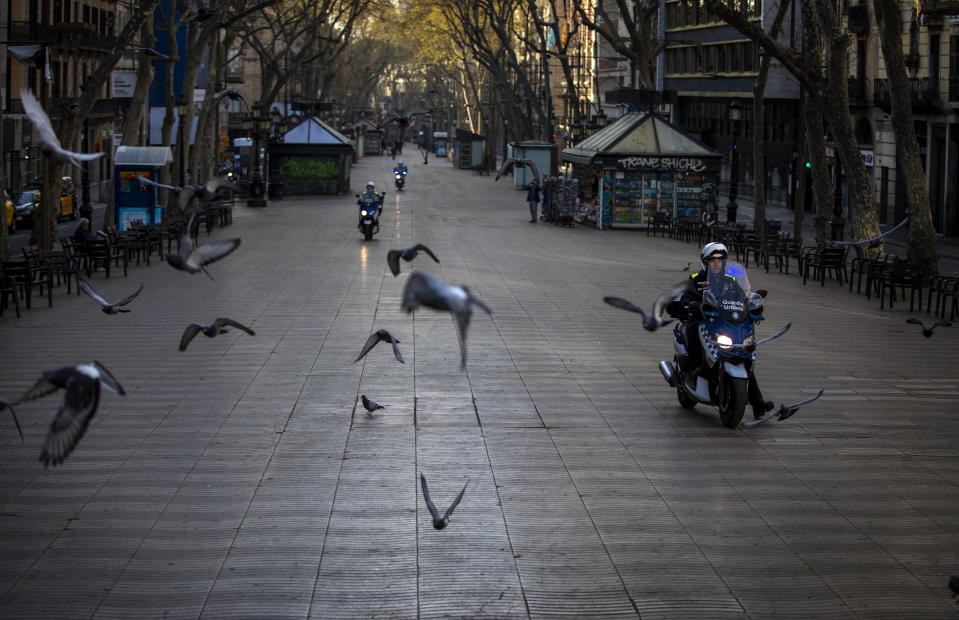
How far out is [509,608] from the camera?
717 centimetres

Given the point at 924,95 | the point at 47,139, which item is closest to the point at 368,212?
the point at 924,95

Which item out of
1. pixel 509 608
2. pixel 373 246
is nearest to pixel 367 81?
pixel 373 246

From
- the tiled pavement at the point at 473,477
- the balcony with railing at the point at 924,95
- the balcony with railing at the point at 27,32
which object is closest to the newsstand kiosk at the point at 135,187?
the tiled pavement at the point at 473,477

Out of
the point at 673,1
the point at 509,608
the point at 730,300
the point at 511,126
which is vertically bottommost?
the point at 509,608

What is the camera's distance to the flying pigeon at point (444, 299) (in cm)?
595

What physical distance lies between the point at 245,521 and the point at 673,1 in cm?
6047

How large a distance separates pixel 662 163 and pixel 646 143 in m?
0.80

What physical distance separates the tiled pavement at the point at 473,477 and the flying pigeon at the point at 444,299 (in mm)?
1975

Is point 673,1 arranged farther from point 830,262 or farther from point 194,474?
point 194,474

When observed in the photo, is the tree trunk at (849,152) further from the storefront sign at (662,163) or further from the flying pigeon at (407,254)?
the flying pigeon at (407,254)

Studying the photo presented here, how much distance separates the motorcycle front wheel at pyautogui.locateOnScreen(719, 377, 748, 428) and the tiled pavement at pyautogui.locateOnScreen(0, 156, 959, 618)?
11.6 inches

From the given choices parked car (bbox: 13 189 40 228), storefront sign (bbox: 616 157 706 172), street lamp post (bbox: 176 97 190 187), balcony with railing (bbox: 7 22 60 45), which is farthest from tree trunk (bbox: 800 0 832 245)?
balcony with railing (bbox: 7 22 60 45)

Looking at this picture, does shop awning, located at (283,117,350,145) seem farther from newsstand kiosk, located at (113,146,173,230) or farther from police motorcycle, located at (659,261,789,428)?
police motorcycle, located at (659,261,789,428)

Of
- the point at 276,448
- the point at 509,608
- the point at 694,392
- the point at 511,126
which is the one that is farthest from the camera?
the point at 511,126
